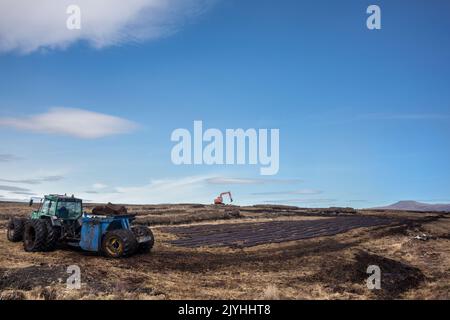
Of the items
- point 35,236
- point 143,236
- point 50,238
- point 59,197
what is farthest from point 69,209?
point 143,236

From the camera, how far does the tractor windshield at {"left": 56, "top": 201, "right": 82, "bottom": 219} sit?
19.2m

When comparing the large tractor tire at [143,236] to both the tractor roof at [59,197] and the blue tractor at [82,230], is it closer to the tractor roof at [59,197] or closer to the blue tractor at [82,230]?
the blue tractor at [82,230]

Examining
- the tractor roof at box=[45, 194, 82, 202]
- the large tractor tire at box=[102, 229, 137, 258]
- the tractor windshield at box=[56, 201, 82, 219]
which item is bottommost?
the large tractor tire at box=[102, 229, 137, 258]

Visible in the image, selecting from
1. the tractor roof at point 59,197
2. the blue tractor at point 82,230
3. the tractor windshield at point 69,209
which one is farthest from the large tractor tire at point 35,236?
the tractor roof at point 59,197

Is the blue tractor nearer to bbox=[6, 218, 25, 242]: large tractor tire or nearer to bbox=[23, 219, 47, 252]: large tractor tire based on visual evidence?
bbox=[23, 219, 47, 252]: large tractor tire

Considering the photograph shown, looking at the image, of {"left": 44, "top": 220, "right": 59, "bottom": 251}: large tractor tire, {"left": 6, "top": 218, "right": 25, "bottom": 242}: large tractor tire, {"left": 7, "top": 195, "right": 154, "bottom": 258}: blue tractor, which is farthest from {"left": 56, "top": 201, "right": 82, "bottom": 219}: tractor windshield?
{"left": 6, "top": 218, "right": 25, "bottom": 242}: large tractor tire

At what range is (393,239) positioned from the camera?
2772 centimetres

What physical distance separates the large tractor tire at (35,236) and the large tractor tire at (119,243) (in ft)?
9.81

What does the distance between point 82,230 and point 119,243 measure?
6.55 feet

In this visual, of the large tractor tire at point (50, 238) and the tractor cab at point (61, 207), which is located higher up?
the tractor cab at point (61, 207)

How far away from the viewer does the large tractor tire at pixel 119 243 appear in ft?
54.5
